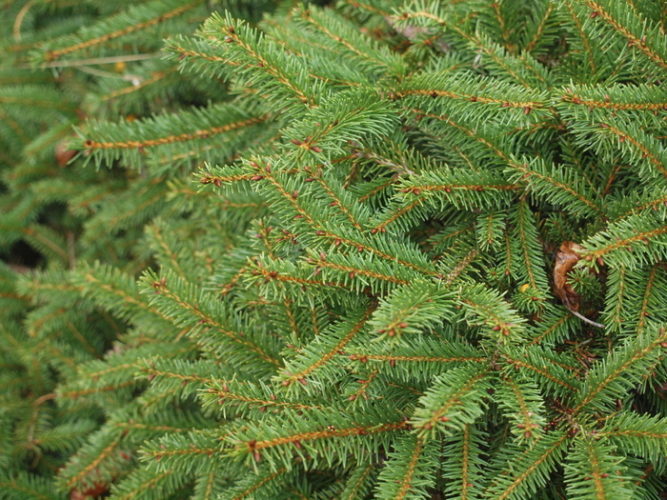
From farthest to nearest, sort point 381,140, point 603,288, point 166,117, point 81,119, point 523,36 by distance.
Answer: point 81,119, point 166,117, point 523,36, point 381,140, point 603,288

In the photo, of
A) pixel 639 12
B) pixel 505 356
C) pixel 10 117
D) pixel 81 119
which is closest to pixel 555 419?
pixel 505 356

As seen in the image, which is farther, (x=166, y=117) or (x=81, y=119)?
(x=81, y=119)

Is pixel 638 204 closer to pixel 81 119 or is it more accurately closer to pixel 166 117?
pixel 166 117

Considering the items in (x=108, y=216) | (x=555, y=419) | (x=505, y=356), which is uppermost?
(x=505, y=356)

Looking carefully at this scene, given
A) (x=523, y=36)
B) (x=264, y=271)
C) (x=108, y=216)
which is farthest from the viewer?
(x=108, y=216)

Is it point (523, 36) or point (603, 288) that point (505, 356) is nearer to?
point (603, 288)

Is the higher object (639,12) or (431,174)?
(639,12)
